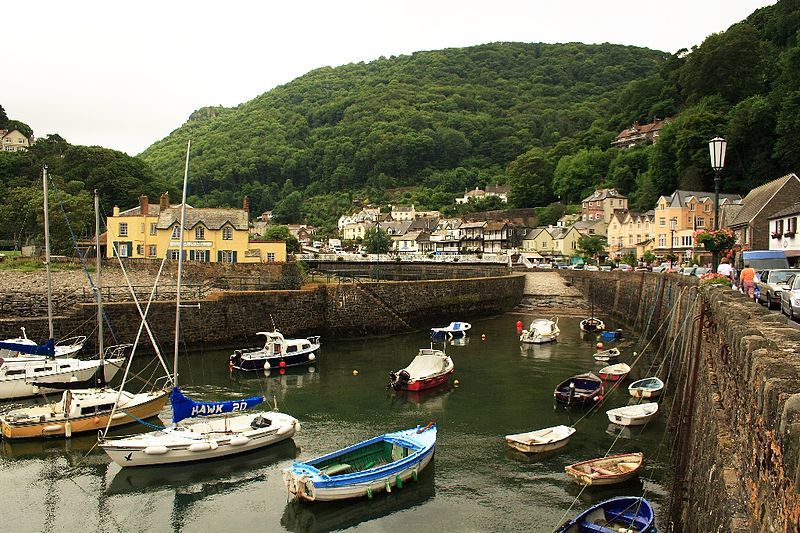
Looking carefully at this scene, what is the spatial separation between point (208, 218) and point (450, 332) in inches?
975

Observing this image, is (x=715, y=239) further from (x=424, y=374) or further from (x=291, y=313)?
(x=291, y=313)

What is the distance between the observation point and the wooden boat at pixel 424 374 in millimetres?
27609

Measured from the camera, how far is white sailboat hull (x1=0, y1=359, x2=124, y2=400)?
981 inches

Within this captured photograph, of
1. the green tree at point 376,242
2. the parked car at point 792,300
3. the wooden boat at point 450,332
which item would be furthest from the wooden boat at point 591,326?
the green tree at point 376,242

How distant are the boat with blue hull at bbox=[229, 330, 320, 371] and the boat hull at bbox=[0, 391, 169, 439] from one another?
8822mm

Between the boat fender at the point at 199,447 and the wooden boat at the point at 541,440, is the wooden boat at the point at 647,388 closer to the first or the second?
the wooden boat at the point at 541,440

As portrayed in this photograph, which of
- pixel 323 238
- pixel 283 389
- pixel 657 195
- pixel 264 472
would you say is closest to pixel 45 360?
pixel 283 389

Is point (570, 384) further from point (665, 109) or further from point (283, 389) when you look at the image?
point (665, 109)

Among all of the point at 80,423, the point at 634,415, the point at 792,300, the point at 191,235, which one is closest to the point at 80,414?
the point at 80,423

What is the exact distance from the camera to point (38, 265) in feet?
154

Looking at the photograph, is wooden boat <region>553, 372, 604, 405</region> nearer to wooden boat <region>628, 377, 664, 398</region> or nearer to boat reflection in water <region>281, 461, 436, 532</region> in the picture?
wooden boat <region>628, 377, 664, 398</region>

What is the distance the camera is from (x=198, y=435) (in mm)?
19047

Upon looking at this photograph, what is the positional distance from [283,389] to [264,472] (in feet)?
32.5

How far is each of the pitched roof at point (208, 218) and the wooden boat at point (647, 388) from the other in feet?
124
